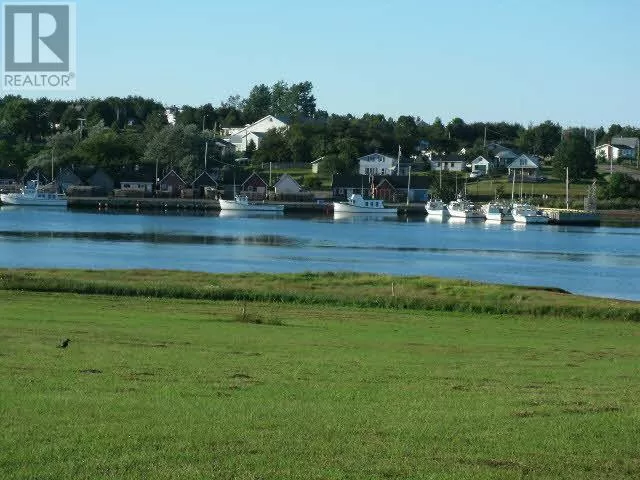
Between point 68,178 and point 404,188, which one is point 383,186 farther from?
point 68,178

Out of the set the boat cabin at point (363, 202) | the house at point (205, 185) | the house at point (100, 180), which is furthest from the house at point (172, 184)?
the boat cabin at point (363, 202)

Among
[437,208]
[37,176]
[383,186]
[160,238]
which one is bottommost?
[160,238]

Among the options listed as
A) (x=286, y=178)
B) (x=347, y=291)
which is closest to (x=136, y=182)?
(x=286, y=178)

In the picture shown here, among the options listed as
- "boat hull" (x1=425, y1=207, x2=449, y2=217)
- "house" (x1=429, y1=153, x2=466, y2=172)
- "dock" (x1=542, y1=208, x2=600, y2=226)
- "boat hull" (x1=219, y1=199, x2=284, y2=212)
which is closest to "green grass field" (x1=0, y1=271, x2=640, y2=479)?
"dock" (x1=542, y1=208, x2=600, y2=226)

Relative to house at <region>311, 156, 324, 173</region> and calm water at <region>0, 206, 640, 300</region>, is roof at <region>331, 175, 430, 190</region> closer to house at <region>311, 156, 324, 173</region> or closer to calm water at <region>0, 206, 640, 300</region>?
house at <region>311, 156, 324, 173</region>

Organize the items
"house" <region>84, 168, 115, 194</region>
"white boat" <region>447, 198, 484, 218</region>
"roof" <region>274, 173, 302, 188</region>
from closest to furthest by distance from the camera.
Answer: "white boat" <region>447, 198, 484, 218</region>, "house" <region>84, 168, 115, 194</region>, "roof" <region>274, 173, 302, 188</region>

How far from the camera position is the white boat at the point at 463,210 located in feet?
478

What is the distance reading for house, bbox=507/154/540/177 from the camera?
589ft

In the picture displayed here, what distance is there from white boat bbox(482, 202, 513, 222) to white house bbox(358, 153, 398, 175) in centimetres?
3846

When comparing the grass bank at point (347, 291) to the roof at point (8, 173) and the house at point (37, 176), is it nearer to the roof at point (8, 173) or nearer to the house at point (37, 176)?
the house at point (37, 176)

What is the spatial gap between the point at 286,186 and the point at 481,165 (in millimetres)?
39241

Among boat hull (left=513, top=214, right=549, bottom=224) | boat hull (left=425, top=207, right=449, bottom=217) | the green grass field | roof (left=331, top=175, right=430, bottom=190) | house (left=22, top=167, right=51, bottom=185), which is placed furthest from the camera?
house (left=22, top=167, right=51, bottom=185)

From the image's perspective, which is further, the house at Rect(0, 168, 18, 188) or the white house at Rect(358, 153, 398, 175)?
the white house at Rect(358, 153, 398, 175)

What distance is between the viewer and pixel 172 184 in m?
166
